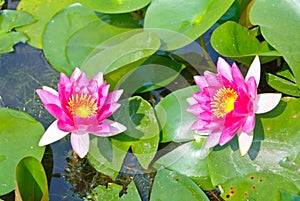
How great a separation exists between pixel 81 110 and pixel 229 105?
23.2 inches

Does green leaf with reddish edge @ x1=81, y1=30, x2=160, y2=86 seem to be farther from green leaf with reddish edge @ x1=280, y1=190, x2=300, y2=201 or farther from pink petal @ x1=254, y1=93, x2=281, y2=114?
green leaf with reddish edge @ x1=280, y1=190, x2=300, y2=201

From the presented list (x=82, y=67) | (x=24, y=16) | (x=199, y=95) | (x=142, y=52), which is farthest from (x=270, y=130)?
(x=24, y=16)

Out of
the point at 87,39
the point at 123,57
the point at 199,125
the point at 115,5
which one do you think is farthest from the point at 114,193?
the point at 115,5

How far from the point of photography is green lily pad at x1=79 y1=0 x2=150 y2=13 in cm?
234

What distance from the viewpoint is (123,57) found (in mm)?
2096

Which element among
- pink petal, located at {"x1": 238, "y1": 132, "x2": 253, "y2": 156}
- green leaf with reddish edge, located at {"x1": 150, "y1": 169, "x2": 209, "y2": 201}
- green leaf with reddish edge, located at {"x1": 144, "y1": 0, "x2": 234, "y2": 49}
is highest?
green leaf with reddish edge, located at {"x1": 144, "y1": 0, "x2": 234, "y2": 49}

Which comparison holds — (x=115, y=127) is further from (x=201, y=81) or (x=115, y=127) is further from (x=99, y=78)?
(x=201, y=81)

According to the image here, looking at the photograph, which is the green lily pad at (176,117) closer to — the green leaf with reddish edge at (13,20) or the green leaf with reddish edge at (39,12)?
the green leaf with reddish edge at (39,12)

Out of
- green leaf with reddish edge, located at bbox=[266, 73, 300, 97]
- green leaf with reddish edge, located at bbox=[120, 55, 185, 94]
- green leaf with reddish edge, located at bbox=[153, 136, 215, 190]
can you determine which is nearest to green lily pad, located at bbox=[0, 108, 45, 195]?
green leaf with reddish edge, located at bbox=[120, 55, 185, 94]

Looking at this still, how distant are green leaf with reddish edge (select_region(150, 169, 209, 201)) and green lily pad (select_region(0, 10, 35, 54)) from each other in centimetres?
114

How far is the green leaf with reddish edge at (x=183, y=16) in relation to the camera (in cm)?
214

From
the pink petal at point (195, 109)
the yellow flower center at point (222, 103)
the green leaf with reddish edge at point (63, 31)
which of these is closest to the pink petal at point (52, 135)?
the green leaf with reddish edge at point (63, 31)

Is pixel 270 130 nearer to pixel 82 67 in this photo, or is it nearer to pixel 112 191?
pixel 112 191

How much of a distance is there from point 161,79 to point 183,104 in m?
0.25
